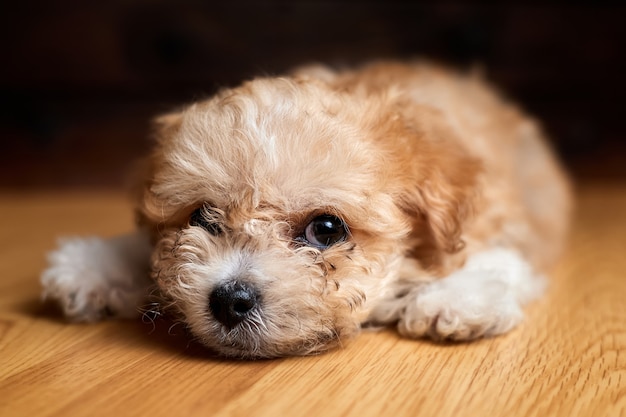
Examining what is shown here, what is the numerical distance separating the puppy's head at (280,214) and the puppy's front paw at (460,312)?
0.16 meters

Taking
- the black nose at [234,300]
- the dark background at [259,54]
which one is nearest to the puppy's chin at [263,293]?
the black nose at [234,300]

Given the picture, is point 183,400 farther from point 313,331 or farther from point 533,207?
point 533,207

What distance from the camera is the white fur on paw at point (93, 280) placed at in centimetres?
261

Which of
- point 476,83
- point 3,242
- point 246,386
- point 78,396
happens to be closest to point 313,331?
point 246,386

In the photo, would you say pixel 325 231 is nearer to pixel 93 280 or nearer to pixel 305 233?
pixel 305 233

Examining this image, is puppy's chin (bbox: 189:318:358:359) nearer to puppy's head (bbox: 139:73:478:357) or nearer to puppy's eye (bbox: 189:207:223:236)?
puppy's head (bbox: 139:73:478:357)

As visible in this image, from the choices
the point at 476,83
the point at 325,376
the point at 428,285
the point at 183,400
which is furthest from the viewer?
the point at 476,83

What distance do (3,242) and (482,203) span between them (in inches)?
104

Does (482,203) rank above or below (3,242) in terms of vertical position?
above

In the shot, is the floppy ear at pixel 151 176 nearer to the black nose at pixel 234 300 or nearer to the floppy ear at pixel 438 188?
the black nose at pixel 234 300

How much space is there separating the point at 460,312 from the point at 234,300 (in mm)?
771

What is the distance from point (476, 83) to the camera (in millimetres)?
3793

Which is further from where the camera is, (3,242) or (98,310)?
(3,242)

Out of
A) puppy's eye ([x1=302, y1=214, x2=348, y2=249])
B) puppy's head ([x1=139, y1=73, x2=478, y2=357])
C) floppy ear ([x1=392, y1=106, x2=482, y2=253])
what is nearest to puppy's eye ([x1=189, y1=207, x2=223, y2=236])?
puppy's head ([x1=139, y1=73, x2=478, y2=357])
